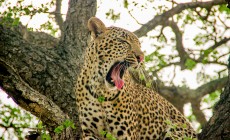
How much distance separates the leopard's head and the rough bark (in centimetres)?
134

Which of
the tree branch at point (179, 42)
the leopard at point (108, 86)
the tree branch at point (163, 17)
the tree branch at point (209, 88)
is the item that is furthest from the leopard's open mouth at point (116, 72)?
the tree branch at point (179, 42)

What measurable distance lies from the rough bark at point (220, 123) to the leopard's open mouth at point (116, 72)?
146 centimetres

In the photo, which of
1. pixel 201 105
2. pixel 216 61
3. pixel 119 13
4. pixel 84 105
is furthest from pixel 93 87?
pixel 201 105

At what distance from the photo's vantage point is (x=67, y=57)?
850cm

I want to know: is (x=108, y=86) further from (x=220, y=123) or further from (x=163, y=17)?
(x=163, y=17)

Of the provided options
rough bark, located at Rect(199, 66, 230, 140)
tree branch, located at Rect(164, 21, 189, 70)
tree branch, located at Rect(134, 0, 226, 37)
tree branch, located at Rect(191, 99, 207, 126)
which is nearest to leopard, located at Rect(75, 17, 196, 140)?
rough bark, located at Rect(199, 66, 230, 140)

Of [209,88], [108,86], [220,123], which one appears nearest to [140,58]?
[108,86]

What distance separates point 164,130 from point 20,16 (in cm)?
275

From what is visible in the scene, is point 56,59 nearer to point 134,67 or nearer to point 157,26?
point 134,67

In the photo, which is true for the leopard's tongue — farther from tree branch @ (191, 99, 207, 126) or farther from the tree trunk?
tree branch @ (191, 99, 207, 126)

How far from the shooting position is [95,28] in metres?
7.82

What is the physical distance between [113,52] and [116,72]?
293 mm

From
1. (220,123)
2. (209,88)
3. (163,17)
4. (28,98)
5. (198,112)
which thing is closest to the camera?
(28,98)

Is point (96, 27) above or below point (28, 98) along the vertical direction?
above
